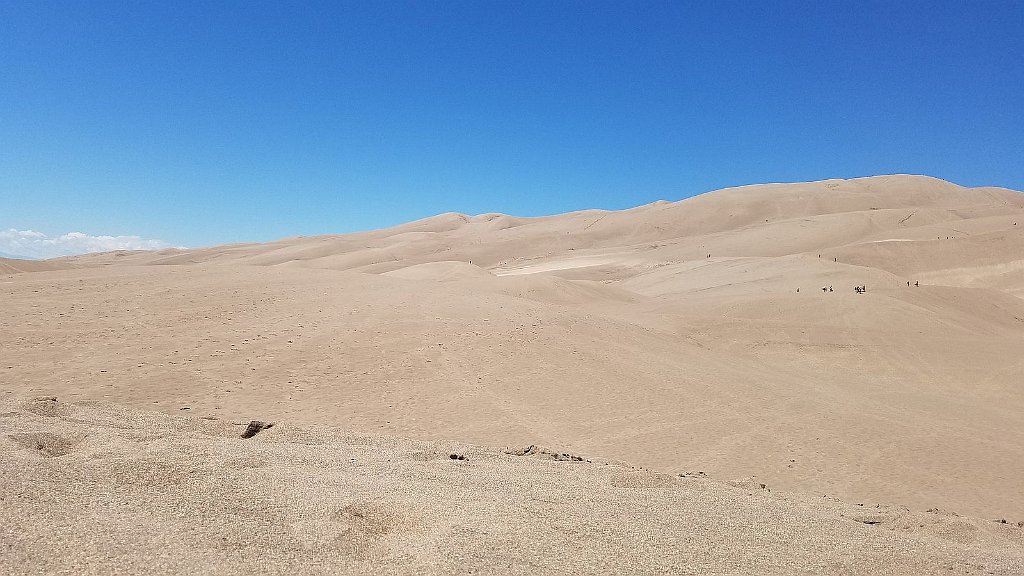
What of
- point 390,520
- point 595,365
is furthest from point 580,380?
point 390,520

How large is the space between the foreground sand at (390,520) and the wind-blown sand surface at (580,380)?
6 centimetres

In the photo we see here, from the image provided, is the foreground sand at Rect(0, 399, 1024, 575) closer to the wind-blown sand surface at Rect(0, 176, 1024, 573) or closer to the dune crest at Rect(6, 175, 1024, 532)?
the wind-blown sand surface at Rect(0, 176, 1024, 573)

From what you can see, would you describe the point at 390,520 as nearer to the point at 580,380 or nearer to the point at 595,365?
the point at 580,380

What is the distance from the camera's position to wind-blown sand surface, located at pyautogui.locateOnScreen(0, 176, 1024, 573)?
6.07m

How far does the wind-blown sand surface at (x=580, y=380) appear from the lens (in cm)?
607

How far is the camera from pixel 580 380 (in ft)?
41.1

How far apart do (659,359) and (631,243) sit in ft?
156

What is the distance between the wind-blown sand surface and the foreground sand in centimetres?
6

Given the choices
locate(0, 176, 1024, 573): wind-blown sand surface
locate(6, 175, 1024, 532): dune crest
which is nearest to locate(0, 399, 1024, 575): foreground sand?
locate(0, 176, 1024, 573): wind-blown sand surface

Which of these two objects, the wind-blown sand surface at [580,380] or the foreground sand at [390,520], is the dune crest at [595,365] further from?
the foreground sand at [390,520]

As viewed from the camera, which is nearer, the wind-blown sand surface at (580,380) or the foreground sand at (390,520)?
the foreground sand at (390,520)

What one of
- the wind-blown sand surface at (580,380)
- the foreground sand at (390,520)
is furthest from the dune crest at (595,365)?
the foreground sand at (390,520)

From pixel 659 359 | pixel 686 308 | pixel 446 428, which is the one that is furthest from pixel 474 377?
pixel 686 308

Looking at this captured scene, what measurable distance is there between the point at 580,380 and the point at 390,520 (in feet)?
27.7
